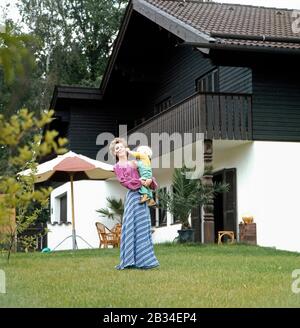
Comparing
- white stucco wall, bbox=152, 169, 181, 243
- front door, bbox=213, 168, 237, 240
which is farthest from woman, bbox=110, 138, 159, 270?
white stucco wall, bbox=152, 169, 181, 243

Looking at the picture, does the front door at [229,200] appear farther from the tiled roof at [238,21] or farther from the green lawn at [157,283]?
the green lawn at [157,283]

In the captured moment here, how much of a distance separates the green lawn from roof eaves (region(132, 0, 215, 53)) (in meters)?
6.64

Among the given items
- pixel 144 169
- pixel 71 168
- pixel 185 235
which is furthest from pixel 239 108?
pixel 144 169

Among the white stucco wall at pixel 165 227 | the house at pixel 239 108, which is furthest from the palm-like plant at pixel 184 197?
the white stucco wall at pixel 165 227

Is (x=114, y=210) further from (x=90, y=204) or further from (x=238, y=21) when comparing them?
(x=238, y=21)

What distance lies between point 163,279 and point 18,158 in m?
5.88

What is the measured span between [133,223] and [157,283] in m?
1.53

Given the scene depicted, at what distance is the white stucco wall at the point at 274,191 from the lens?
1775 cm

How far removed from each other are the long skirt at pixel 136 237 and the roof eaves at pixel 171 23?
26.5ft

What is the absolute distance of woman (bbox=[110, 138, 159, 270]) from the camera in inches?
368
